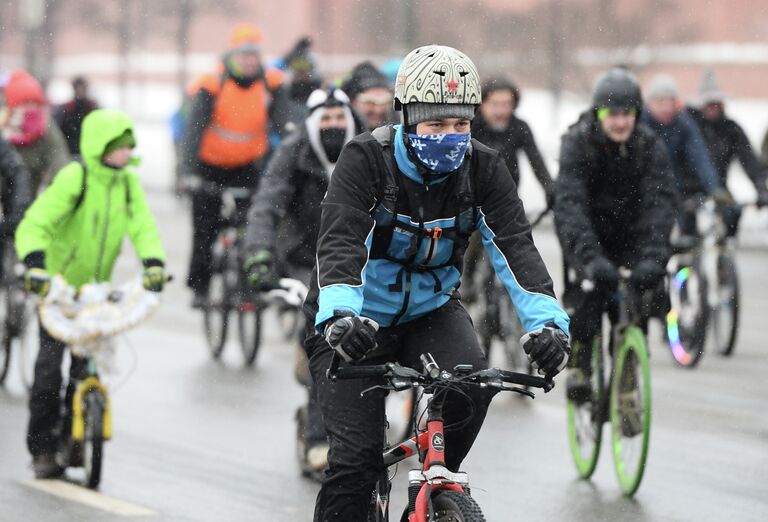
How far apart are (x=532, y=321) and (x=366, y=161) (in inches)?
29.1

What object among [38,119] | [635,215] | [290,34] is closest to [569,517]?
[635,215]

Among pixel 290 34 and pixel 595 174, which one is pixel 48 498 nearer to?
pixel 595 174

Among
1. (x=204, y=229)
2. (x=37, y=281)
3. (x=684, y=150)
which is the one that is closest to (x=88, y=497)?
(x=37, y=281)

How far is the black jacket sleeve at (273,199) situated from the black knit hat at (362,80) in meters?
0.64

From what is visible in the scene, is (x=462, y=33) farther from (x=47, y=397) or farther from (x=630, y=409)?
(x=630, y=409)

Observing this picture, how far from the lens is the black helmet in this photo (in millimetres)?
8211

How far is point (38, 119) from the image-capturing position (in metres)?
12.9

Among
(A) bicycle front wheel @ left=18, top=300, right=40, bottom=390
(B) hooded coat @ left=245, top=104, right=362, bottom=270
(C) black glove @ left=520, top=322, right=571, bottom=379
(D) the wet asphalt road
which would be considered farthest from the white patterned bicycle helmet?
(A) bicycle front wheel @ left=18, top=300, right=40, bottom=390

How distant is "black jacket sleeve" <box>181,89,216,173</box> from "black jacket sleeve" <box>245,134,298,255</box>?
5.05m

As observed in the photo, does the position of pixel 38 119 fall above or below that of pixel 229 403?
above

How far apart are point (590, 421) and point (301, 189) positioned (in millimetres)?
1919

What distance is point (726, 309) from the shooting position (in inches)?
513

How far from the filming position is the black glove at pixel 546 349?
5.07 metres

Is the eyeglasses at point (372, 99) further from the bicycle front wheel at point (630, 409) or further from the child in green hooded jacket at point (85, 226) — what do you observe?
the bicycle front wheel at point (630, 409)
